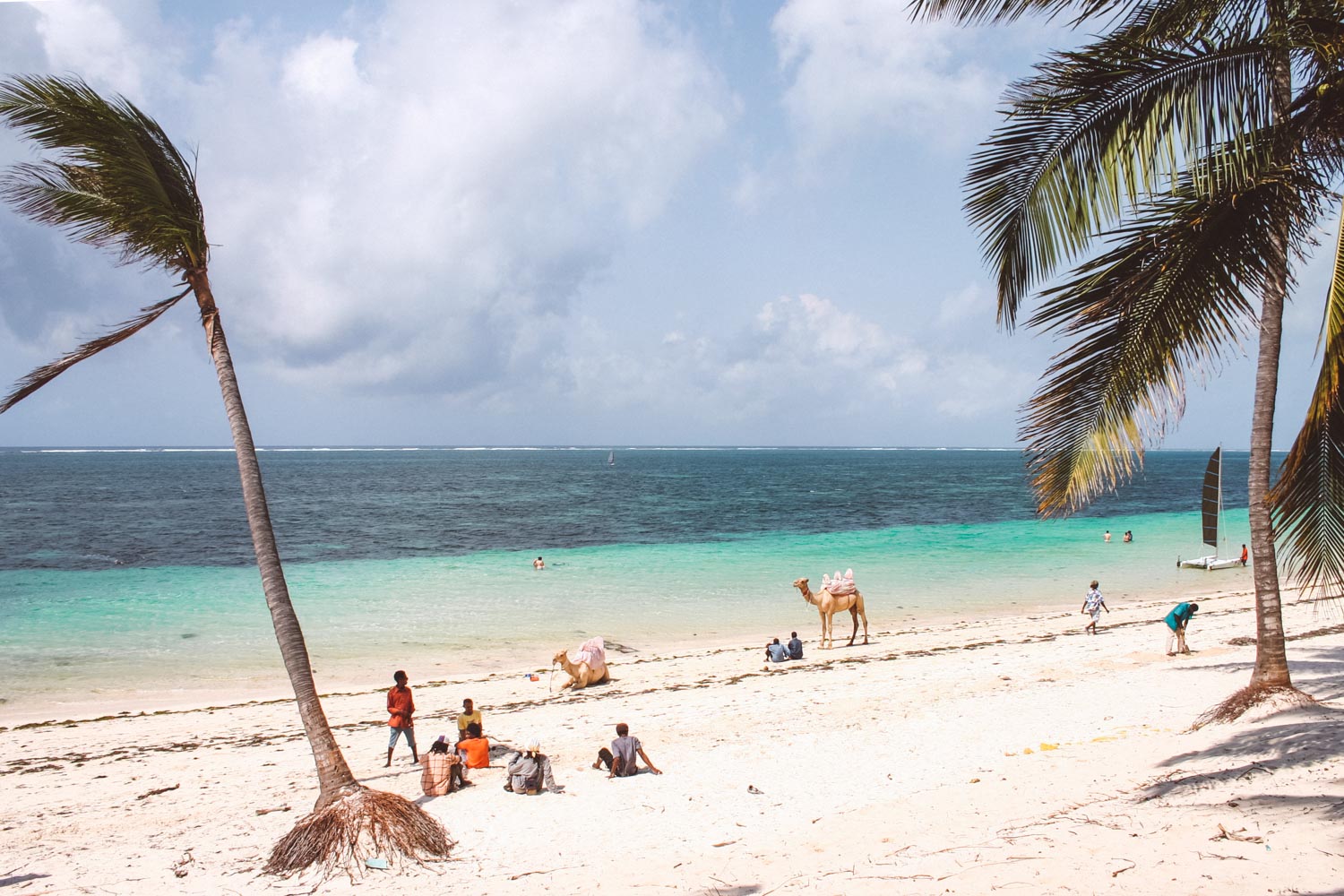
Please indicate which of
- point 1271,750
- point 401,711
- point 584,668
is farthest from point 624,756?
point 1271,750

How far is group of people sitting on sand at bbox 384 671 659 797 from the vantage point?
980 centimetres

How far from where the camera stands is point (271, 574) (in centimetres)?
816

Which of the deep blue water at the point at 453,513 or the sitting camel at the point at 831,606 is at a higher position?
the deep blue water at the point at 453,513

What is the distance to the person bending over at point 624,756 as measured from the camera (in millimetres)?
10164

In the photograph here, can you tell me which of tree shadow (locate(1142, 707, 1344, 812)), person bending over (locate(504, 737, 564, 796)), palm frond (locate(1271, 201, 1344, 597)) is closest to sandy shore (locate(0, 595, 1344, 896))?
tree shadow (locate(1142, 707, 1344, 812))

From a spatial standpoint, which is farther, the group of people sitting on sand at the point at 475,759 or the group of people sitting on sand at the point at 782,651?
the group of people sitting on sand at the point at 782,651

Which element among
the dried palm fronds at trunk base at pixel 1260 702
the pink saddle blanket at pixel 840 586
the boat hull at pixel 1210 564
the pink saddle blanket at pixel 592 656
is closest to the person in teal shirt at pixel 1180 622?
the dried palm fronds at trunk base at pixel 1260 702

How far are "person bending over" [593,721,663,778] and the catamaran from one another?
50.5ft

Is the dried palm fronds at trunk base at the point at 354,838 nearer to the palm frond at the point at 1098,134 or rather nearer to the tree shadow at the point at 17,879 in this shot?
the tree shadow at the point at 17,879

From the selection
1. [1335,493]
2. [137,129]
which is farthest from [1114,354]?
[137,129]

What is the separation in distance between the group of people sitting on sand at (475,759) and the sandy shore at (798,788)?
0.24 meters

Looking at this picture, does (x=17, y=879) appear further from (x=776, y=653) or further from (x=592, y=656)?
(x=776, y=653)

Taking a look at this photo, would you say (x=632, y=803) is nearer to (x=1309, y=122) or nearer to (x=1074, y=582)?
(x=1309, y=122)

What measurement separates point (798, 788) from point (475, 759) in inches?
174
